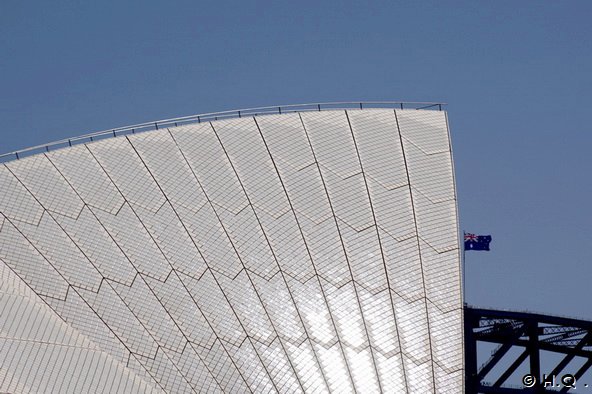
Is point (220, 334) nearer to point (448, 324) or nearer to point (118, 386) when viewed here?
point (118, 386)

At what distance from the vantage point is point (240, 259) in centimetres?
6819

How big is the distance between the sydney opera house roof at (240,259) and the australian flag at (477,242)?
18433 millimetres

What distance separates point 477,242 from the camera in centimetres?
9338

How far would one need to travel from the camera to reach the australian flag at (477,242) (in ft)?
304

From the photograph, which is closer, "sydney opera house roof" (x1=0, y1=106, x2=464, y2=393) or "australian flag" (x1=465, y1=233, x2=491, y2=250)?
"sydney opera house roof" (x1=0, y1=106, x2=464, y2=393)

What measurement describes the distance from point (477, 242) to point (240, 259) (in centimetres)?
3017

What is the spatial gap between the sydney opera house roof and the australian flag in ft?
60.5

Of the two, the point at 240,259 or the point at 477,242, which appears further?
the point at 477,242

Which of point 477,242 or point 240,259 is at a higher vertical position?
point 477,242

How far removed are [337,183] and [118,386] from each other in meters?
20.1

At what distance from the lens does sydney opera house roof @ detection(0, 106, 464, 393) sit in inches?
2408

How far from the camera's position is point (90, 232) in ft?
225

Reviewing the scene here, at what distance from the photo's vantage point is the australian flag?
92750 millimetres

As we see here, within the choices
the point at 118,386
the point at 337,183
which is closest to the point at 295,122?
the point at 337,183
